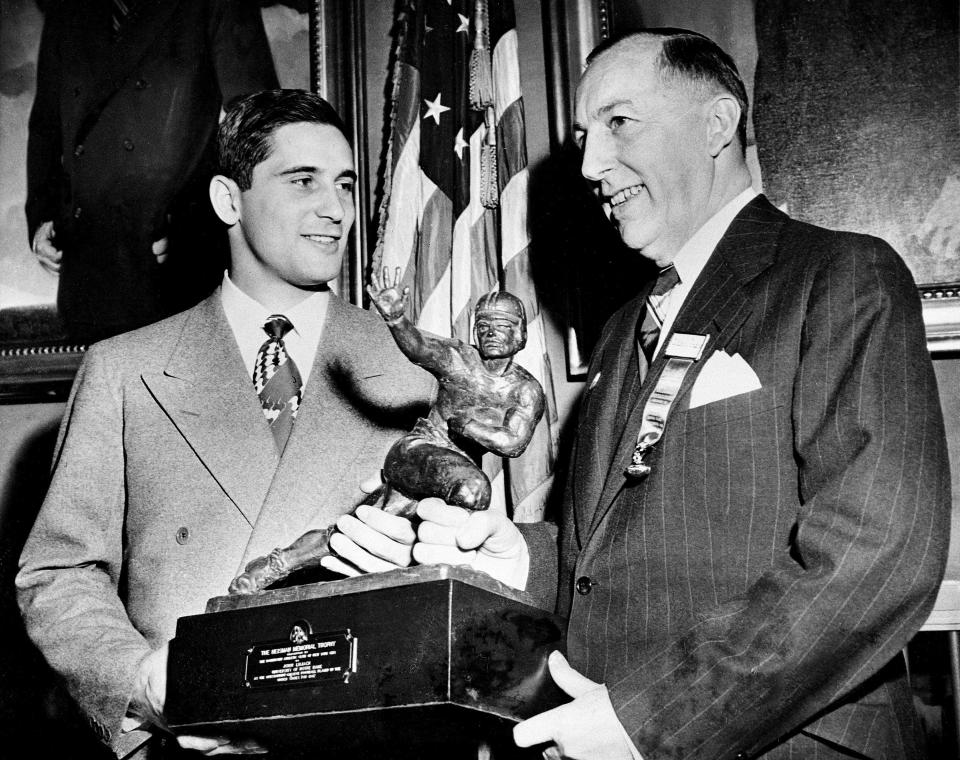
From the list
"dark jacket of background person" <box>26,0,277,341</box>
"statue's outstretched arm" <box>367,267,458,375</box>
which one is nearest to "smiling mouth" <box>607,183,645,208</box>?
"statue's outstretched arm" <box>367,267,458,375</box>

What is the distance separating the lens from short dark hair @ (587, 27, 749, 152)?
290cm

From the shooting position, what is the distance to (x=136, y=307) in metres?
4.75

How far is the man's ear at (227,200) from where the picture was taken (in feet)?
11.0

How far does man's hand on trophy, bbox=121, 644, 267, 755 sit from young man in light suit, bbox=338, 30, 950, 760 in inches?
21.9

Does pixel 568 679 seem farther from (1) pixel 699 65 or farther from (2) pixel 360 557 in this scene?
(1) pixel 699 65

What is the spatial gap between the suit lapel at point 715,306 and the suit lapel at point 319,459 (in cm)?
79

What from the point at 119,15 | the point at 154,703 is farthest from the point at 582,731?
the point at 119,15

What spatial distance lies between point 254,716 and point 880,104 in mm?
3033

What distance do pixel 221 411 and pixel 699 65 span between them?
1.63m

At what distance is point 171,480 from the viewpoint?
3.02 m

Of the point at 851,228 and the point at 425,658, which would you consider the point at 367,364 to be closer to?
the point at 425,658

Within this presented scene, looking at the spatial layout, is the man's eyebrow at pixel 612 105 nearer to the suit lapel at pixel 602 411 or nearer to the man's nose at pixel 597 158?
the man's nose at pixel 597 158

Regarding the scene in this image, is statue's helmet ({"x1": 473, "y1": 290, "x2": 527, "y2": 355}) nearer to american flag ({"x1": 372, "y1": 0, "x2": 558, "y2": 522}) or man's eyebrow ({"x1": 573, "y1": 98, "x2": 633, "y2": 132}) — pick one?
man's eyebrow ({"x1": 573, "y1": 98, "x2": 633, "y2": 132})

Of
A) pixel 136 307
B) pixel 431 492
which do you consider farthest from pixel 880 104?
pixel 136 307
